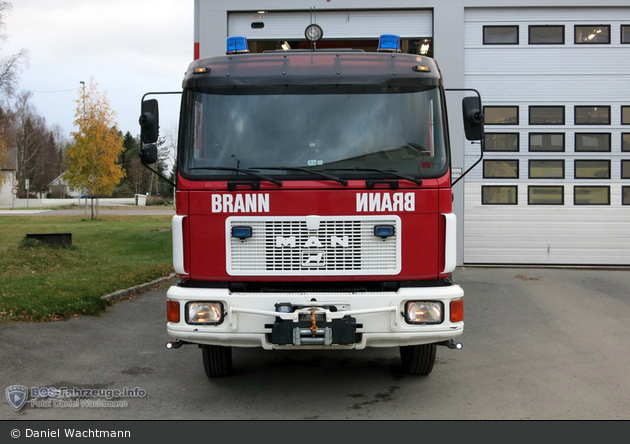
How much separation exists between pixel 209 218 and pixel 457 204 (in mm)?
8937

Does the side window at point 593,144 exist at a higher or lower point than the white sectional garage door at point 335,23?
lower

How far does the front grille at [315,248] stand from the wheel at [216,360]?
1032mm

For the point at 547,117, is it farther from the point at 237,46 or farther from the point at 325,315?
the point at 325,315

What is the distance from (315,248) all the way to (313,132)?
0.90 metres

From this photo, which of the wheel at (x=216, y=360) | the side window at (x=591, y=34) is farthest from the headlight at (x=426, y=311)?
the side window at (x=591, y=34)

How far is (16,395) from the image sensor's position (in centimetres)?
477

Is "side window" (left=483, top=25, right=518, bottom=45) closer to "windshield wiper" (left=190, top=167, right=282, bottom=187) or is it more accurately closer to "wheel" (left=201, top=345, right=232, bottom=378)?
"windshield wiper" (left=190, top=167, right=282, bottom=187)

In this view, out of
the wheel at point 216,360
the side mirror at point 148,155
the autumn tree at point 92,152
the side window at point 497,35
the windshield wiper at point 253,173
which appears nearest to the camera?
the windshield wiper at point 253,173

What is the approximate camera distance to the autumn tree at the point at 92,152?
96.3 feet

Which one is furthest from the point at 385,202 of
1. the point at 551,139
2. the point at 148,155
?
the point at 551,139

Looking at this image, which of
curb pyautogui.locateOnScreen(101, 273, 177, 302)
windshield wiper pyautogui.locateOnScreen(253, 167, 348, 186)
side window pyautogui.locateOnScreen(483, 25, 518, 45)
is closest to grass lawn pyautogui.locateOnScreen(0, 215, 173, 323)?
curb pyautogui.locateOnScreen(101, 273, 177, 302)

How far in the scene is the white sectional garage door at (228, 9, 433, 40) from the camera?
12.6 meters

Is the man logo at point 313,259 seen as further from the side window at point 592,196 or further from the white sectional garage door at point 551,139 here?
the side window at point 592,196

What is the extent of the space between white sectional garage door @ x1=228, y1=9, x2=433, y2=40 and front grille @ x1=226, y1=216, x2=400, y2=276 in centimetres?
906
